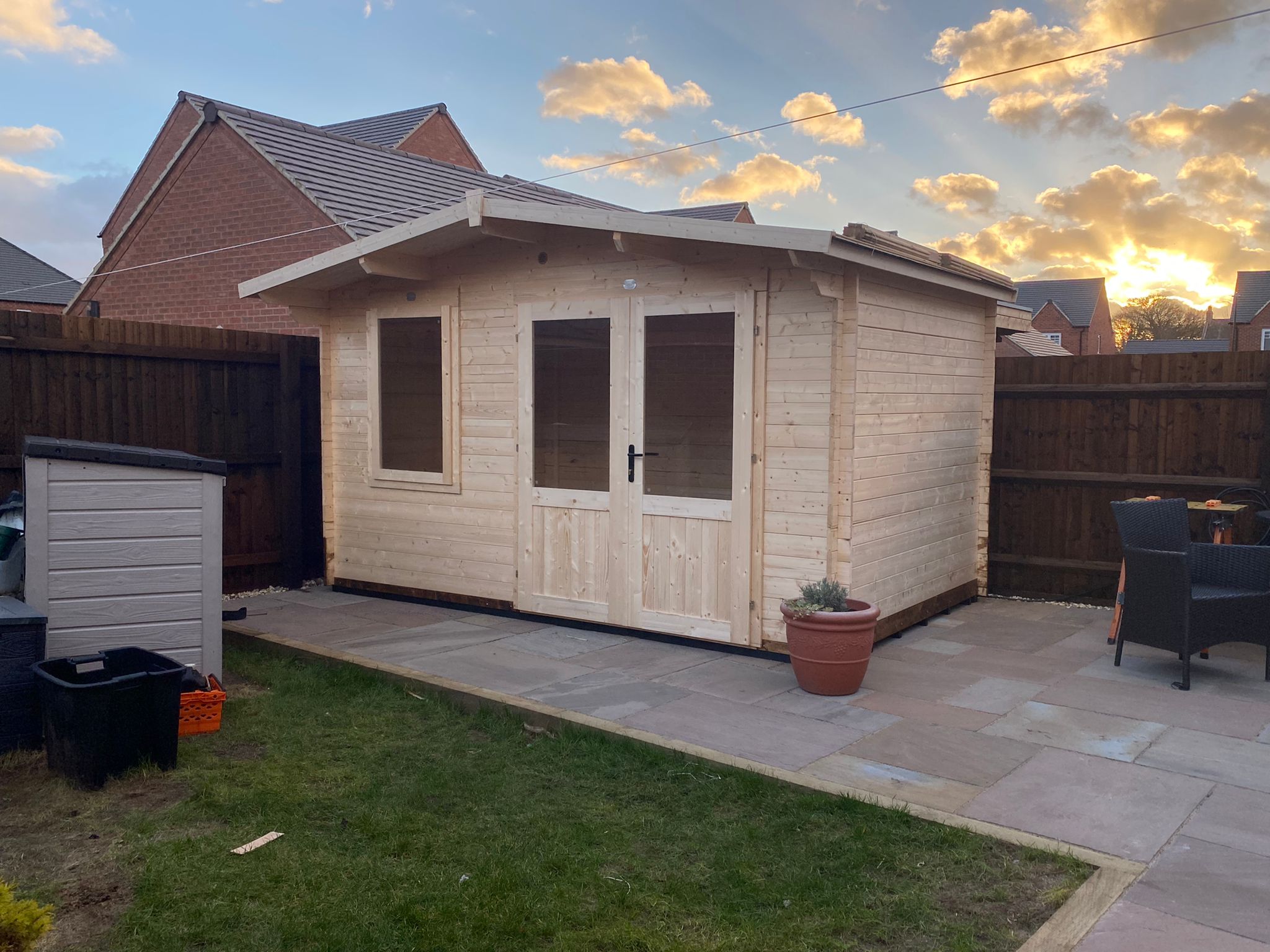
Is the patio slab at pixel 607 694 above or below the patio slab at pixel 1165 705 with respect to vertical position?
below

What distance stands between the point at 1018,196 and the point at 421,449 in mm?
6728

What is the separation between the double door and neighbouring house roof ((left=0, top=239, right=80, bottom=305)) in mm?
23910

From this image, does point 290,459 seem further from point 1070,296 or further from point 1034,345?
point 1070,296

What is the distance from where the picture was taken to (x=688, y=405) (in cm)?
612

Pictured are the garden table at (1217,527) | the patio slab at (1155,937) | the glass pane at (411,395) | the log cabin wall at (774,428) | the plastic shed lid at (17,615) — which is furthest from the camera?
the glass pane at (411,395)

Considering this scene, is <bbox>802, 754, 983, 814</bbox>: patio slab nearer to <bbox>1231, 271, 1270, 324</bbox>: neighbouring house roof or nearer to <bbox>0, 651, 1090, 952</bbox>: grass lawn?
<bbox>0, 651, 1090, 952</bbox>: grass lawn

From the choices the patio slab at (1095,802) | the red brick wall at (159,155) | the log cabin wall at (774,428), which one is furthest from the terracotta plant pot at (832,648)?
the red brick wall at (159,155)

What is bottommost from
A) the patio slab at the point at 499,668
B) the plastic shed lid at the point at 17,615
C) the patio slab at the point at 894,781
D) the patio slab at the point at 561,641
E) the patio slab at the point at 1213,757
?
the patio slab at the point at 561,641

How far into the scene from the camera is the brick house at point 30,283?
2639 centimetres

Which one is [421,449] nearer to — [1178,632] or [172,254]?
[1178,632]

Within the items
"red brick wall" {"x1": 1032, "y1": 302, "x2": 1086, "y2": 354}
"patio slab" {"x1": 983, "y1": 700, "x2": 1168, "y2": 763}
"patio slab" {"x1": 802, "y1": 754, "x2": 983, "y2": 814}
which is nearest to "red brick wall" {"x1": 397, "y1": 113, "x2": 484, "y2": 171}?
"patio slab" {"x1": 983, "y1": 700, "x2": 1168, "y2": 763}

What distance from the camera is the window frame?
7.24 m

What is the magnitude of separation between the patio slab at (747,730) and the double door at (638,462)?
117cm

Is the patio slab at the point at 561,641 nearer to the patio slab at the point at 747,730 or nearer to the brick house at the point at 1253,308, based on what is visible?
the patio slab at the point at 747,730
